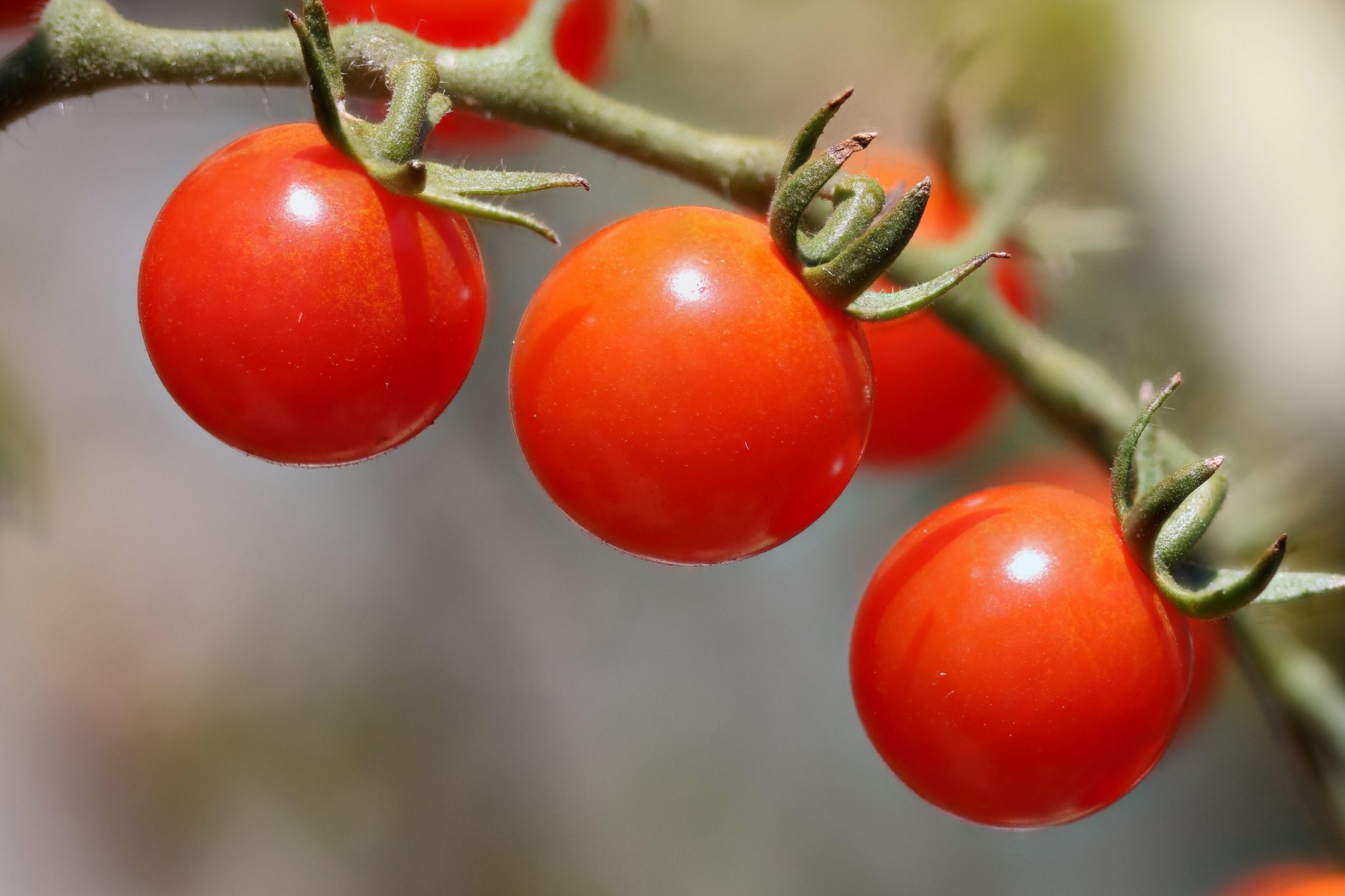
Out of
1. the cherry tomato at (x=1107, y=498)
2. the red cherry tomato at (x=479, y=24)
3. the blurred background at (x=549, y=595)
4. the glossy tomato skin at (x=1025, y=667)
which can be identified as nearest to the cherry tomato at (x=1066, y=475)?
the cherry tomato at (x=1107, y=498)

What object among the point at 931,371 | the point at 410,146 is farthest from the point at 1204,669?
the point at 410,146

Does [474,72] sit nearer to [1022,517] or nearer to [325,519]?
[1022,517]

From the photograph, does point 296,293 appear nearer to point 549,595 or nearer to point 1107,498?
point 1107,498

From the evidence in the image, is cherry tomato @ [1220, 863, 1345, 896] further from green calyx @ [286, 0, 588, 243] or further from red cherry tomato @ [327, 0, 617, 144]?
red cherry tomato @ [327, 0, 617, 144]

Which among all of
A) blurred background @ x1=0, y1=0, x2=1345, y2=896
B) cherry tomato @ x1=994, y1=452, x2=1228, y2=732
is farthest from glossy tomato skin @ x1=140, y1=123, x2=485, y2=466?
blurred background @ x1=0, y1=0, x2=1345, y2=896

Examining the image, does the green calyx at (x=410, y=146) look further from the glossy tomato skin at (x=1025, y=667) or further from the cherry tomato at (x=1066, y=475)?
the cherry tomato at (x=1066, y=475)

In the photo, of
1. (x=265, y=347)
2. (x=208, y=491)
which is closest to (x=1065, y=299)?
(x=265, y=347)
